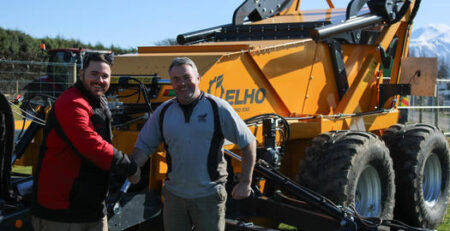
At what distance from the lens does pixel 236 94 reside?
5.20m

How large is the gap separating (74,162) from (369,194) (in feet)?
11.7

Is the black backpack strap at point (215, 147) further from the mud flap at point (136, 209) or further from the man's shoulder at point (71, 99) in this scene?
the mud flap at point (136, 209)

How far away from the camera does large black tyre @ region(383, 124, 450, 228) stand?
629cm

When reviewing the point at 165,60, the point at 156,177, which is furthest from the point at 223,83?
the point at 156,177

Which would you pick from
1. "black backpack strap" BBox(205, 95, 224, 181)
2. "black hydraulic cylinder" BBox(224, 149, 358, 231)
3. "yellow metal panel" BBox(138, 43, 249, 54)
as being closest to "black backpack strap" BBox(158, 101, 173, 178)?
"black backpack strap" BBox(205, 95, 224, 181)

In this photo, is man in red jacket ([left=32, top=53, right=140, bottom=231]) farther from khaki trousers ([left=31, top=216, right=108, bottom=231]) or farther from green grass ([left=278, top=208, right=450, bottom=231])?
green grass ([left=278, top=208, right=450, bottom=231])

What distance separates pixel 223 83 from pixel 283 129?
80 centimetres

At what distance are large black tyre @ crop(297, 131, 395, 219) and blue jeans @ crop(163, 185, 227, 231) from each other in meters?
1.83

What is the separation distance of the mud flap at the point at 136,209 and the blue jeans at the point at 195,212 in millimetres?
698

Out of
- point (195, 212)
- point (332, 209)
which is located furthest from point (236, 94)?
point (195, 212)

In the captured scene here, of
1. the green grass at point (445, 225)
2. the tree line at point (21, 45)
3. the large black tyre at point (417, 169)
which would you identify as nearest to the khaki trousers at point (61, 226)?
the large black tyre at point (417, 169)

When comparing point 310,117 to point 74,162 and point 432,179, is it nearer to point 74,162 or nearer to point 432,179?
point 432,179

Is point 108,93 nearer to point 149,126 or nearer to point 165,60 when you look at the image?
point 165,60

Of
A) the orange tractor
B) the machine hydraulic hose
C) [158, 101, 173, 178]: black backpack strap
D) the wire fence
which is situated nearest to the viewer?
[158, 101, 173, 178]: black backpack strap
